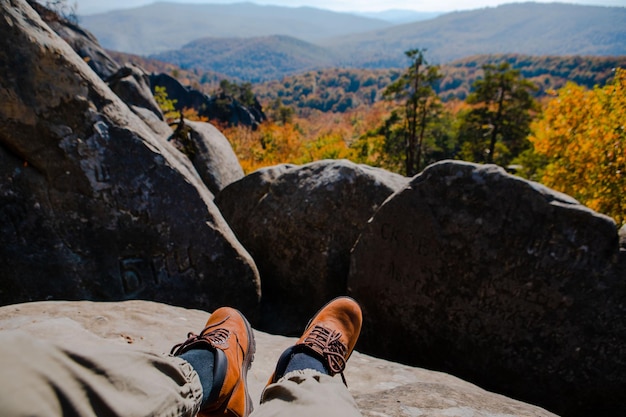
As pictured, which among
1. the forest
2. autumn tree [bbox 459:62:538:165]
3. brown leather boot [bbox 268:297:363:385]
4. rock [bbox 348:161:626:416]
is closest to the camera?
brown leather boot [bbox 268:297:363:385]

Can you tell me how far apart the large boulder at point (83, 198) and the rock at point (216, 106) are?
6920 centimetres

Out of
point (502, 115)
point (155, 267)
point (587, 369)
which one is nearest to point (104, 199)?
point (155, 267)

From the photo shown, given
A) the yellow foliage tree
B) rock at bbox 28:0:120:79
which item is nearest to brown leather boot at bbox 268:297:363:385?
the yellow foliage tree

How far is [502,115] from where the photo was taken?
26406 mm

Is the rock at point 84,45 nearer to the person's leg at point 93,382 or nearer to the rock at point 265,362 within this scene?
the rock at point 265,362

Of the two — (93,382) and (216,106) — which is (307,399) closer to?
(93,382)

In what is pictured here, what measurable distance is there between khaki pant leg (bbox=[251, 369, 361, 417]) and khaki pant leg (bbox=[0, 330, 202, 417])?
0.44 meters

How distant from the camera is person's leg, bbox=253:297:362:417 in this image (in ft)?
6.34

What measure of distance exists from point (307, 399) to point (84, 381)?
108 cm

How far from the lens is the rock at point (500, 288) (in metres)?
3.94

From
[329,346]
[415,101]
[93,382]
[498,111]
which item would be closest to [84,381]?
[93,382]

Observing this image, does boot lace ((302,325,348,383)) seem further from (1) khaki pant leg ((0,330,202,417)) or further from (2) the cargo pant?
(1) khaki pant leg ((0,330,202,417))

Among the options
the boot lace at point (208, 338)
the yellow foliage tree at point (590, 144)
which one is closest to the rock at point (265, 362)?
the boot lace at point (208, 338)

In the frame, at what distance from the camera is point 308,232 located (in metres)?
6.36
